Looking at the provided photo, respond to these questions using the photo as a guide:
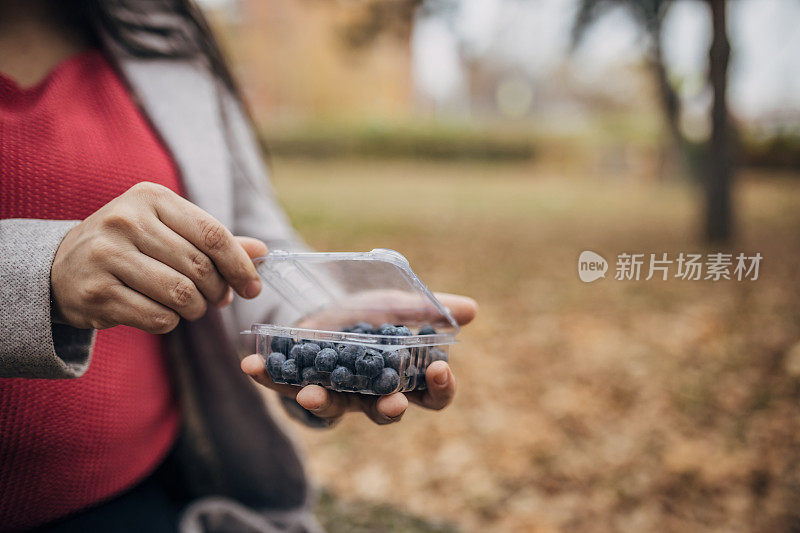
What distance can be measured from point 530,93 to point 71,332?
1341 inches

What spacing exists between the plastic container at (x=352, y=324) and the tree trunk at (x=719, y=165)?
18.1ft

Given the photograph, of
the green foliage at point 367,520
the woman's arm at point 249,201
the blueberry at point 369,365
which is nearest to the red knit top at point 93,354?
the woman's arm at point 249,201

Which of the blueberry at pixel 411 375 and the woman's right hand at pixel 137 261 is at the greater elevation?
the woman's right hand at pixel 137 261

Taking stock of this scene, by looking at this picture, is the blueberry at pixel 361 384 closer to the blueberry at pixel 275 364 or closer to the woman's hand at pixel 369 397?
the woman's hand at pixel 369 397

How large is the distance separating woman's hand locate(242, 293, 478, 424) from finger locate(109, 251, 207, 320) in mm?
228

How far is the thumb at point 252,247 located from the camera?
91 centimetres

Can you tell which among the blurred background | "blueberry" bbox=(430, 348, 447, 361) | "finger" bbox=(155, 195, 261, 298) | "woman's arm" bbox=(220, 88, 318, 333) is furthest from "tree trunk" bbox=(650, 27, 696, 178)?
"finger" bbox=(155, 195, 261, 298)

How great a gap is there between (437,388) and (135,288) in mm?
489

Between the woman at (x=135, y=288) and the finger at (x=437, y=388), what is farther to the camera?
the finger at (x=437, y=388)

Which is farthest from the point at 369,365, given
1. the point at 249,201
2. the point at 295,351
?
the point at 249,201

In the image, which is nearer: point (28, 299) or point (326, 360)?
point (28, 299)

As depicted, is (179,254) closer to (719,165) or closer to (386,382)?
(386,382)

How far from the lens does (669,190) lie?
11602 millimetres

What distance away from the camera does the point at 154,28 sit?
1302 mm
